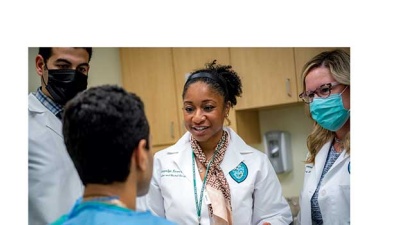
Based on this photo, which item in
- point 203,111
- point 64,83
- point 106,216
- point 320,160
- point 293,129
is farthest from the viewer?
point 293,129

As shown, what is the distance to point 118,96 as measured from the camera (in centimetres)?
84

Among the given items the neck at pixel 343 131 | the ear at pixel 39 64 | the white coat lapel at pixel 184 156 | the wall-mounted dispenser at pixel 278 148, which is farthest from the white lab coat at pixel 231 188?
the ear at pixel 39 64

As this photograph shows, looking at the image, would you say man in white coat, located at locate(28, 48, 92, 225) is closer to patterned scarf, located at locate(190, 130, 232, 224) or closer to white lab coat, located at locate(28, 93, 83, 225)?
white lab coat, located at locate(28, 93, 83, 225)

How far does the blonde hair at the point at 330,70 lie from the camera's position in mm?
1317

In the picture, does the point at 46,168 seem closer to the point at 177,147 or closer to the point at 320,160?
the point at 177,147

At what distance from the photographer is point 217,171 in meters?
1.25

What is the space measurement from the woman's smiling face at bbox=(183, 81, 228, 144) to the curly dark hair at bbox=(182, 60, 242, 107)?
13 mm

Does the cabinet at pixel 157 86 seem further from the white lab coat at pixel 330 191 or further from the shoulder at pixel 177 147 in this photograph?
the white lab coat at pixel 330 191

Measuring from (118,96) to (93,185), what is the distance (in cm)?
16

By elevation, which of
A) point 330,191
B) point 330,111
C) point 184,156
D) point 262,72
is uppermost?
point 262,72

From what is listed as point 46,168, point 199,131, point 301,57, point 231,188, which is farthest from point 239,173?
point 46,168

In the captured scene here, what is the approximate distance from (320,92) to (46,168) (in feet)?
2.30
